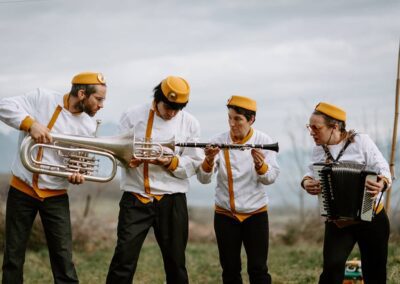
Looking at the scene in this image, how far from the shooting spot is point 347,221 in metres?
6.18

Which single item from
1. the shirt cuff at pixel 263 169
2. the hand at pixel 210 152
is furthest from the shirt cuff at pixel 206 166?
the shirt cuff at pixel 263 169

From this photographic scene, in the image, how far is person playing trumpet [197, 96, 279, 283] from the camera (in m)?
6.45

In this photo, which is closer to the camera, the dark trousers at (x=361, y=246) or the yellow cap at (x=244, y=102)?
the dark trousers at (x=361, y=246)

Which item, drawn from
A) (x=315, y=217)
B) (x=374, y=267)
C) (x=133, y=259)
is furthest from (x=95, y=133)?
(x=315, y=217)

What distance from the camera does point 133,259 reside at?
6152 mm

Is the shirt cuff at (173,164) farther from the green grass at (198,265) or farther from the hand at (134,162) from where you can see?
the green grass at (198,265)

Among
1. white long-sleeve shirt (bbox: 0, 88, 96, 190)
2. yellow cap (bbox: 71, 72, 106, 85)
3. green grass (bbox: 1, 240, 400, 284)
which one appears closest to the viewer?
white long-sleeve shirt (bbox: 0, 88, 96, 190)

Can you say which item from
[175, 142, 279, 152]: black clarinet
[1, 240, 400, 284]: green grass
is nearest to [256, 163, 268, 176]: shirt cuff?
[175, 142, 279, 152]: black clarinet

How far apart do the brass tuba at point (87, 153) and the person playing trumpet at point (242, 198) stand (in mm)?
850

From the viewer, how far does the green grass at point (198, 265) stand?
9.95m

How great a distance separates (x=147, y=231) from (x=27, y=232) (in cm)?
111

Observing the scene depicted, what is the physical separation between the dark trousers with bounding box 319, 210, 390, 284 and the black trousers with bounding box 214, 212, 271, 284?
613 millimetres

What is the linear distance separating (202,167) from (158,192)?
0.49 meters

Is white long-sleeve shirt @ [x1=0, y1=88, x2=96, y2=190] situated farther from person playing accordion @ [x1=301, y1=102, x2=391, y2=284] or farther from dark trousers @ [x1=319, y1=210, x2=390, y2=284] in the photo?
dark trousers @ [x1=319, y1=210, x2=390, y2=284]
